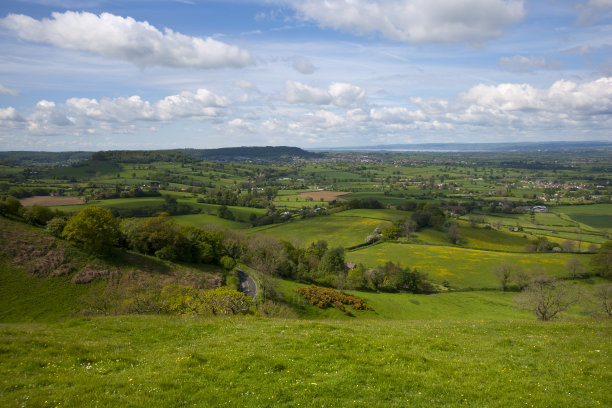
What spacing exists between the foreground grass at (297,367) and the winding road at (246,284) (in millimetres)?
25461

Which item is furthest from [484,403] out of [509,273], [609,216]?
[609,216]

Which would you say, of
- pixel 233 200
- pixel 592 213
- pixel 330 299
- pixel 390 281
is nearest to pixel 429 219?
pixel 390 281

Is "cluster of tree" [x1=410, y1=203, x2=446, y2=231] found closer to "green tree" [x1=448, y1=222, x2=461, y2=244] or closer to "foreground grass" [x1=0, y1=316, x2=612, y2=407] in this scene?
"green tree" [x1=448, y1=222, x2=461, y2=244]

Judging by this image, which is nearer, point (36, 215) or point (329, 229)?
point (36, 215)

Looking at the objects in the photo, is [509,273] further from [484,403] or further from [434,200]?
[434,200]

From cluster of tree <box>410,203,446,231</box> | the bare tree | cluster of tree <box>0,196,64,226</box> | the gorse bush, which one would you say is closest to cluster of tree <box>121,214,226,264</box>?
cluster of tree <box>0,196,64,226</box>

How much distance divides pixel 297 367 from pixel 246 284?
37175mm

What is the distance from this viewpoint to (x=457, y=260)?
77.6 metres

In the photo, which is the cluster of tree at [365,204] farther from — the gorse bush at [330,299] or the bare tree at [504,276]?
the gorse bush at [330,299]

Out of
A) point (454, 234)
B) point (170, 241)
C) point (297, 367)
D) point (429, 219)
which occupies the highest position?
point (297, 367)

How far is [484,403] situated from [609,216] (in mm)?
159705

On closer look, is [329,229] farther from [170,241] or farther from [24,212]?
[24,212]

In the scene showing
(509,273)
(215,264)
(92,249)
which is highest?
(92,249)

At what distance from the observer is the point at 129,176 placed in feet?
635
